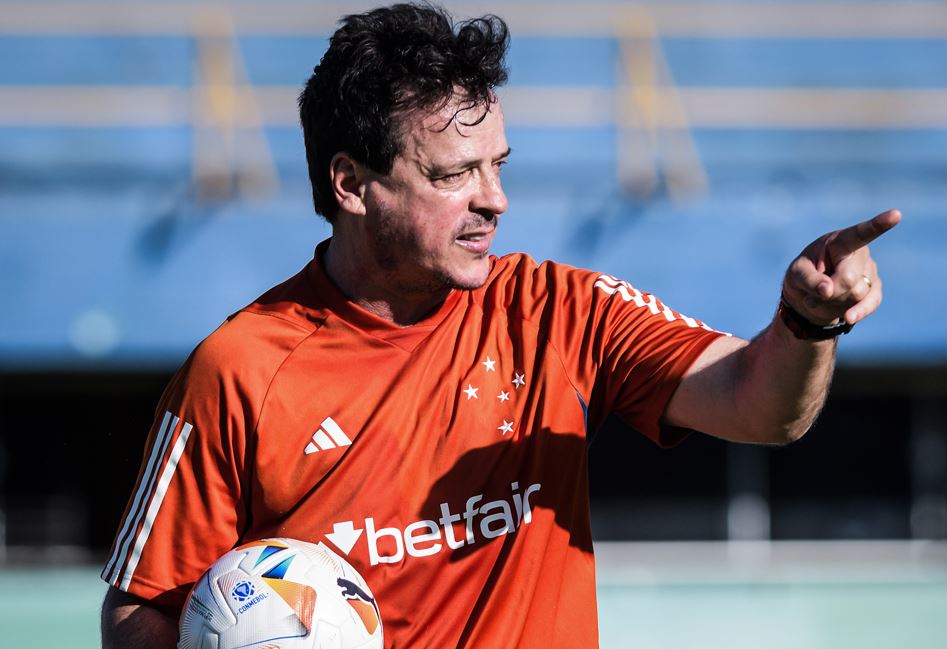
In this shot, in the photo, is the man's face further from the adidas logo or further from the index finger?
the index finger

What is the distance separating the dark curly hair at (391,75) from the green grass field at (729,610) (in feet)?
16.6

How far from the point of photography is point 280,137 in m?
10.1

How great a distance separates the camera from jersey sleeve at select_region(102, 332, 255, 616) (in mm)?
2416

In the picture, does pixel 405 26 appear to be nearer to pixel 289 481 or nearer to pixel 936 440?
pixel 289 481

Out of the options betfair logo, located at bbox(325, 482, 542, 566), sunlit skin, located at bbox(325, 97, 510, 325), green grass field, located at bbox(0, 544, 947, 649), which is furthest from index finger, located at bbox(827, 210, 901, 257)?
green grass field, located at bbox(0, 544, 947, 649)

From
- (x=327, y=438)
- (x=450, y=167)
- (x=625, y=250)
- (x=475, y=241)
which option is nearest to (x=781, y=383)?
(x=475, y=241)

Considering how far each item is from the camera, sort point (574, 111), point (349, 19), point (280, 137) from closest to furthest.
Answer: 1. point (349, 19)
2. point (574, 111)
3. point (280, 137)

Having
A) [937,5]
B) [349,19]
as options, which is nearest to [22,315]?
[349,19]

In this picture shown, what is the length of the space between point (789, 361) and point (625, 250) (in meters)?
4.87

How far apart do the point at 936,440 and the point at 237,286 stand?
4815mm

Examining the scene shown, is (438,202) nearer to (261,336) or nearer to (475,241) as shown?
(475,241)

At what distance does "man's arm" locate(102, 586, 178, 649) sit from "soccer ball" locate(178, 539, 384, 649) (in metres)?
0.08

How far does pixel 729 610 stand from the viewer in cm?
736

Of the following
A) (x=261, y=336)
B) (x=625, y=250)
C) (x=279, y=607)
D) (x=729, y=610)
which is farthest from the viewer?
(x=729, y=610)
